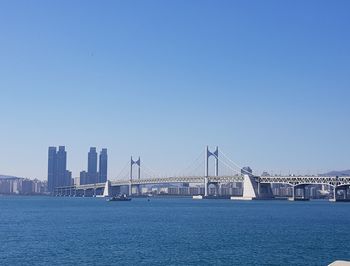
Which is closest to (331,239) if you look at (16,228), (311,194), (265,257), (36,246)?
(265,257)

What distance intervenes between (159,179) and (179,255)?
103678mm

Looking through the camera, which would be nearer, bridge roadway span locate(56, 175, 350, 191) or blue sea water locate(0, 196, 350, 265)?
blue sea water locate(0, 196, 350, 265)

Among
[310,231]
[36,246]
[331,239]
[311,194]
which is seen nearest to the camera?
[36,246]

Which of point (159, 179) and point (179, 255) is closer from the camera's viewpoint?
point (179, 255)

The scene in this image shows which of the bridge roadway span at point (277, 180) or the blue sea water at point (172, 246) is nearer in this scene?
the blue sea water at point (172, 246)

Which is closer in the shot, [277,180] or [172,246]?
[172,246]

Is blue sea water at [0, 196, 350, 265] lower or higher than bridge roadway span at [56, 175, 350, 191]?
lower

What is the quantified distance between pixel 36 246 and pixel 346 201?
104 meters

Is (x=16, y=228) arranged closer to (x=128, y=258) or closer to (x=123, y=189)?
(x=128, y=258)

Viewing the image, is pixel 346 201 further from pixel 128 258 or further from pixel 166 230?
pixel 128 258

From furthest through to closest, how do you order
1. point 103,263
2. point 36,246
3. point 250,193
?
point 250,193 → point 36,246 → point 103,263

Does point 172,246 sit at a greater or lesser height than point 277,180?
lesser

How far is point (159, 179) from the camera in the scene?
128500mm

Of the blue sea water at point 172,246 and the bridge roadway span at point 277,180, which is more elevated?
the bridge roadway span at point 277,180
